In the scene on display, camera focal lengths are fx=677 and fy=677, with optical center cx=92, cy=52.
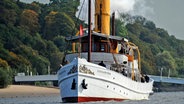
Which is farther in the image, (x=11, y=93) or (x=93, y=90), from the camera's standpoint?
(x=11, y=93)

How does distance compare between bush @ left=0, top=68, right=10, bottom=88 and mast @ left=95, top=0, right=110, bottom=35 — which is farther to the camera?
bush @ left=0, top=68, right=10, bottom=88

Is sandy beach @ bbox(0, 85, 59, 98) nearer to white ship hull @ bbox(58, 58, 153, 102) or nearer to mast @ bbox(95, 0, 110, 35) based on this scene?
mast @ bbox(95, 0, 110, 35)

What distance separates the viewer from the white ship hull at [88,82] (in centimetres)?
6981

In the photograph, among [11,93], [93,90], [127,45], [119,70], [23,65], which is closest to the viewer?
[93,90]

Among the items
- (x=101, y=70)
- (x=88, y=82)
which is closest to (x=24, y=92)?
(x=101, y=70)

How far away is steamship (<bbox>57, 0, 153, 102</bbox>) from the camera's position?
70.2 m

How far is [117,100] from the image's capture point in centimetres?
7456

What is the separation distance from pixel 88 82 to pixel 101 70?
1.94 metres

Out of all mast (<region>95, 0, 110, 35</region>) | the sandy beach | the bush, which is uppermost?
mast (<region>95, 0, 110, 35</region>)

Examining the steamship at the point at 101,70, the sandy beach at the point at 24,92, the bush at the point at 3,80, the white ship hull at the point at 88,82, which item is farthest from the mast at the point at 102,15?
the bush at the point at 3,80

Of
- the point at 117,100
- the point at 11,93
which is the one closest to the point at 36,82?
the point at 11,93

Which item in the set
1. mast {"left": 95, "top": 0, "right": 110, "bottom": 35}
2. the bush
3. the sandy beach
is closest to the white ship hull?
mast {"left": 95, "top": 0, "right": 110, "bottom": 35}

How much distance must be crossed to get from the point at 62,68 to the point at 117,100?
281 inches

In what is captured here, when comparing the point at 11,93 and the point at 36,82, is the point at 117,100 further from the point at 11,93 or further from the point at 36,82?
the point at 36,82
